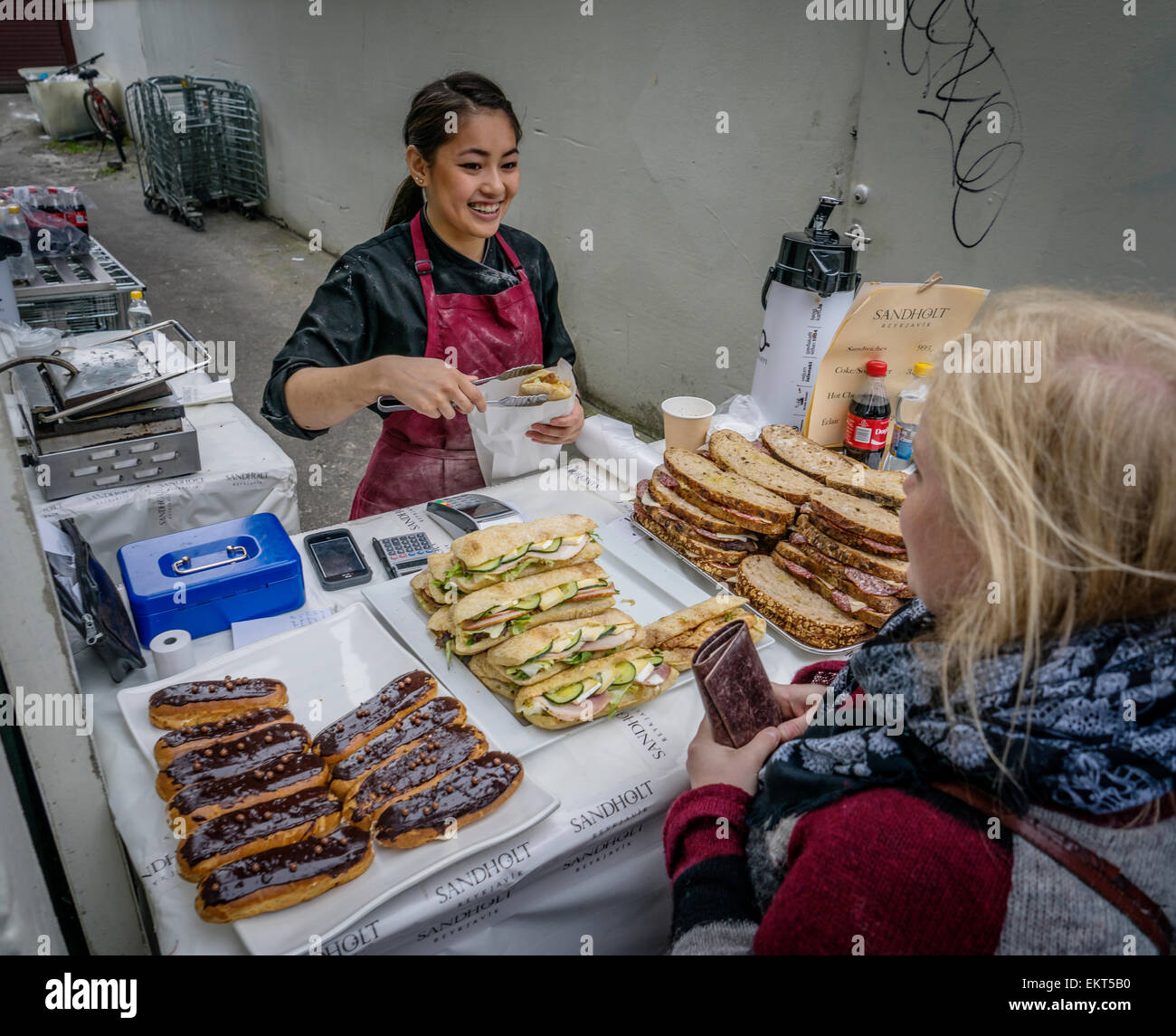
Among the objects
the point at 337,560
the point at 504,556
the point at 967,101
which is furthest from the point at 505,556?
the point at 967,101

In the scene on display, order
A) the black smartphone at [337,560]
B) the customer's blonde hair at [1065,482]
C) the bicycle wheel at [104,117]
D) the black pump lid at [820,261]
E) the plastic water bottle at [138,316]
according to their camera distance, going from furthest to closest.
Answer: the bicycle wheel at [104,117] < the plastic water bottle at [138,316] < the black pump lid at [820,261] < the black smartphone at [337,560] < the customer's blonde hair at [1065,482]

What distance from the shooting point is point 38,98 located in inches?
638

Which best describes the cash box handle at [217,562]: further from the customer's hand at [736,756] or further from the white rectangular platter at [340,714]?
the customer's hand at [736,756]

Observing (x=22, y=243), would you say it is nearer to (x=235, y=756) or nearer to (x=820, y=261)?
(x=235, y=756)

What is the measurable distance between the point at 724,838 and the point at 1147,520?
0.82 m

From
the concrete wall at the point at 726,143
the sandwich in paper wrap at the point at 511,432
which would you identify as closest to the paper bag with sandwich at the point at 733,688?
the sandwich in paper wrap at the point at 511,432

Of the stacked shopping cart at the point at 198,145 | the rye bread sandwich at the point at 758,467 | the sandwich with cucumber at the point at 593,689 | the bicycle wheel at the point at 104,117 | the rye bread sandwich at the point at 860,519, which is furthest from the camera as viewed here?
the bicycle wheel at the point at 104,117

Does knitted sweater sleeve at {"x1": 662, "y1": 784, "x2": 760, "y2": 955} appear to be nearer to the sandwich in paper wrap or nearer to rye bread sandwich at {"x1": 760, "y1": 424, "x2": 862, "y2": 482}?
rye bread sandwich at {"x1": 760, "y1": 424, "x2": 862, "y2": 482}

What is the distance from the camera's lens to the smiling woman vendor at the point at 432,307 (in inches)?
105

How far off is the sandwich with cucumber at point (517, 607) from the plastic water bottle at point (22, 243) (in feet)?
13.0

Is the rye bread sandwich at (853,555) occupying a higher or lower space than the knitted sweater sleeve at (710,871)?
higher

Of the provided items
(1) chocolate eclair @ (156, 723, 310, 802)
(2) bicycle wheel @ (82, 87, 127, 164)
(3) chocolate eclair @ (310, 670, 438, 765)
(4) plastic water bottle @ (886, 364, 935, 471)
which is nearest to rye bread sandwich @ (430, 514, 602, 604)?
(3) chocolate eclair @ (310, 670, 438, 765)
